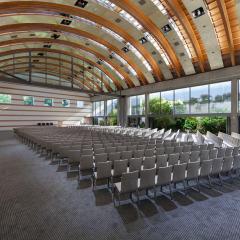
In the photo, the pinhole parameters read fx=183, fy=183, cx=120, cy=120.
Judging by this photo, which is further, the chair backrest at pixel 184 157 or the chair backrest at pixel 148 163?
the chair backrest at pixel 184 157

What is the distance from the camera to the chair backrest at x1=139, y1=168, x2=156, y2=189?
4051 millimetres

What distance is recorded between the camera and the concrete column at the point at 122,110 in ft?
81.6

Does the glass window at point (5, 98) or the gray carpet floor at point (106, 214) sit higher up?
the glass window at point (5, 98)

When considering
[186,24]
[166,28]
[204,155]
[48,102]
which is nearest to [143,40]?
[166,28]

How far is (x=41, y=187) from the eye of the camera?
16.6ft

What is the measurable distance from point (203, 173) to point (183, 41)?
12437 mm

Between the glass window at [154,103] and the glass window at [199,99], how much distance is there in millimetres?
4038

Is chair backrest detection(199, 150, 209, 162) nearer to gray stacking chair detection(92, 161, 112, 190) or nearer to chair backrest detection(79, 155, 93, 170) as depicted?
gray stacking chair detection(92, 161, 112, 190)

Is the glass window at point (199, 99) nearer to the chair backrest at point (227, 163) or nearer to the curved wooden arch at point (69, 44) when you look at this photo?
the curved wooden arch at point (69, 44)

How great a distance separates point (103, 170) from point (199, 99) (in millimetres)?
14079

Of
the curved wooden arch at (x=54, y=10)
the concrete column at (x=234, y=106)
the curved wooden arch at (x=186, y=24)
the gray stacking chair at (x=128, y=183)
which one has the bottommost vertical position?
the gray stacking chair at (x=128, y=183)

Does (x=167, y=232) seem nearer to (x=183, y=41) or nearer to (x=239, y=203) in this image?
(x=239, y=203)

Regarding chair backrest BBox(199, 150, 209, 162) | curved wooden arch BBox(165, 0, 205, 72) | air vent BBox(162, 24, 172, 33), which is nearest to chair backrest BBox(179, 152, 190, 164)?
chair backrest BBox(199, 150, 209, 162)

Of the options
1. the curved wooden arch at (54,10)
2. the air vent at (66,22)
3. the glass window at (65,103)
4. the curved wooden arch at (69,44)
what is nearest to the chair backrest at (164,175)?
the curved wooden arch at (54,10)
